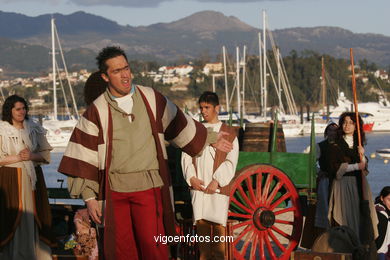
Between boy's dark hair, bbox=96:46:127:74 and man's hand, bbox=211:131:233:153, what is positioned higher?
boy's dark hair, bbox=96:46:127:74

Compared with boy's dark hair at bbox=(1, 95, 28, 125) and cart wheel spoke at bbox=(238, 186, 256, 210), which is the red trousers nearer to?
boy's dark hair at bbox=(1, 95, 28, 125)

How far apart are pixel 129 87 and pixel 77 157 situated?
0.49 meters

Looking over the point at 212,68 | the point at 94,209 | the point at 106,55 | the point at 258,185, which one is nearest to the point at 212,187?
the point at 258,185

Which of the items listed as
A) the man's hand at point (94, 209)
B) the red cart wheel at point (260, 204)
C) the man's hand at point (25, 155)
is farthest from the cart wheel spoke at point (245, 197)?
the man's hand at point (94, 209)

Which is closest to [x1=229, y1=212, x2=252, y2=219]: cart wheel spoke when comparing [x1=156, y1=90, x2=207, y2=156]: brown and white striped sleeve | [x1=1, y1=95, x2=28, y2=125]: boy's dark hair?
[x1=1, y1=95, x2=28, y2=125]: boy's dark hair

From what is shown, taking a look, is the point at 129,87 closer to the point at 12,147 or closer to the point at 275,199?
the point at 12,147

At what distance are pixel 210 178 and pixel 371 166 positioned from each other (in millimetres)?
40853

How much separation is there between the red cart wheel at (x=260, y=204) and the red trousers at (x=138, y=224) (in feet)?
8.17

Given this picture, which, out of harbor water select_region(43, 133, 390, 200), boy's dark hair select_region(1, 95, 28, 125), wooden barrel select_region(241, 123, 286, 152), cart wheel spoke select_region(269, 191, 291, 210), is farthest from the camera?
harbor water select_region(43, 133, 390, 200)

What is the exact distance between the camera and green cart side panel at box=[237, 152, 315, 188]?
841 cm

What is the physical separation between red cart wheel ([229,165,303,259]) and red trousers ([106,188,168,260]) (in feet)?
8.17

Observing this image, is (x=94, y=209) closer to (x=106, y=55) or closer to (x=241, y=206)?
(x=106, y=55)

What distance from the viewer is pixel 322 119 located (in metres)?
84.6

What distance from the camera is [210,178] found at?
7.06 m
